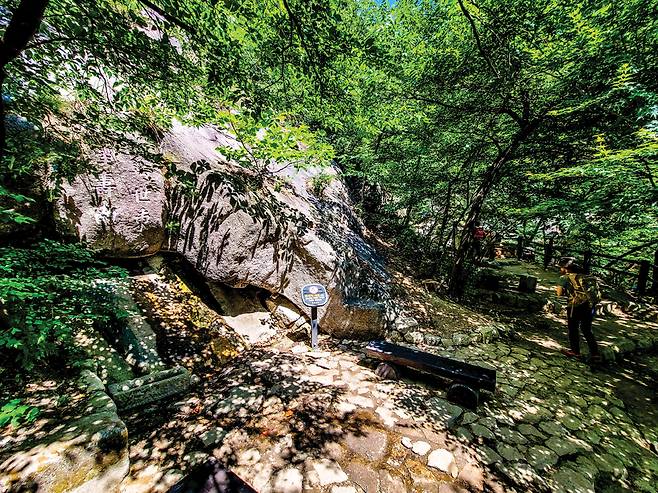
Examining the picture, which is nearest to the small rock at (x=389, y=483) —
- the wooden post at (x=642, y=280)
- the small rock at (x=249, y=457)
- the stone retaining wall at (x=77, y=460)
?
the small rock at (x=249, y=457)

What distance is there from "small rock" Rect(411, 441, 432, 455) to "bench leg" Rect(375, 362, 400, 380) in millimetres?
1224

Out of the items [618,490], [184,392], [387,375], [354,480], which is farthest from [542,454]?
[184,392]

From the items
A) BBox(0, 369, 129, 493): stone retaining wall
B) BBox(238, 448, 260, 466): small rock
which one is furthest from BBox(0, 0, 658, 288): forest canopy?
BBox(238, 448, 260, 466): small rock

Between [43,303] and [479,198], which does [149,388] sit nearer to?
[43,303]

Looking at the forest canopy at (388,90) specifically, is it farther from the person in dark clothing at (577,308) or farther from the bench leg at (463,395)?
the bench leg at (463,395)

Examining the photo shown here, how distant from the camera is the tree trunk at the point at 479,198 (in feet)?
20.5

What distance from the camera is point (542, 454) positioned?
10.1ft

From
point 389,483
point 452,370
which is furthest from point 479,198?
point 389,483

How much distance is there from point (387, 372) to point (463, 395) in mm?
1127

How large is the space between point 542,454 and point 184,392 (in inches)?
184

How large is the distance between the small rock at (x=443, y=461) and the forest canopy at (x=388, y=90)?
4230 millimetres

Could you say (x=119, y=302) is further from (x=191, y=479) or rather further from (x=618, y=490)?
(x=618, y=490)

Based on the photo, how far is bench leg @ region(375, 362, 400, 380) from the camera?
4234 mm

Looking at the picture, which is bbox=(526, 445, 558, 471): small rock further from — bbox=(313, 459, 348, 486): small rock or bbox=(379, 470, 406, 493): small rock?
bbox=(313, 459, 348, 486): small rock
